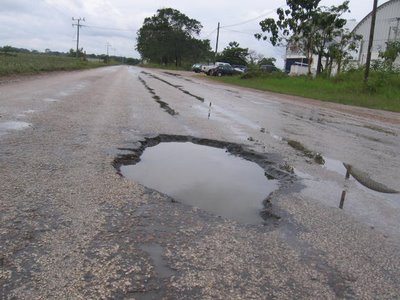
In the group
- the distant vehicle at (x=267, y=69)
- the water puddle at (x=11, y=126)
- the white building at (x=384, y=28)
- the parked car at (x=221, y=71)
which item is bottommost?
the water puddle at (x=11, y=126)

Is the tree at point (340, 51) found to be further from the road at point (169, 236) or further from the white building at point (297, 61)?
the road at point (169, 236)

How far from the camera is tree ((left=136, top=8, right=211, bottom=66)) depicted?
88250mm

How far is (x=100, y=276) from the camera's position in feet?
8.02

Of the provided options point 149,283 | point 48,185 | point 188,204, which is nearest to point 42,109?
point 48,185

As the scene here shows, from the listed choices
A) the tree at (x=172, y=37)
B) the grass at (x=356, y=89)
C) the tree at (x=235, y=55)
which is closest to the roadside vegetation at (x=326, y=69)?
the grass at (x=356, y=89)

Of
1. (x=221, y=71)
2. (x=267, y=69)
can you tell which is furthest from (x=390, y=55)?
(x=221, y=71)

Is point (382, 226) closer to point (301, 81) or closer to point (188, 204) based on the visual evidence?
point (188, 204)

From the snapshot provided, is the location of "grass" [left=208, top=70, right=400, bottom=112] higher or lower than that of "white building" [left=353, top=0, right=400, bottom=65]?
lower

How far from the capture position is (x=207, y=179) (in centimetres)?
492

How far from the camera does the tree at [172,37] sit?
290ft

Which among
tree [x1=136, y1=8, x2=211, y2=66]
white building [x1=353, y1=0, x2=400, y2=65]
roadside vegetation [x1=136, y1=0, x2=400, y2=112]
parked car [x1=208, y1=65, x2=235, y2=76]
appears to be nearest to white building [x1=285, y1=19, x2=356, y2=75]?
roadside vegetation [x1=136, y1=0, x2=400, y2=112]

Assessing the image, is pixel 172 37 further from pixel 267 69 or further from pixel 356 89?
pixel 356 89

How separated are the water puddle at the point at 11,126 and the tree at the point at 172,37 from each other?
83.0 meters

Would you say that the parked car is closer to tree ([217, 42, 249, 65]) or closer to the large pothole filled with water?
tree ([217, 42, 249, 65])
